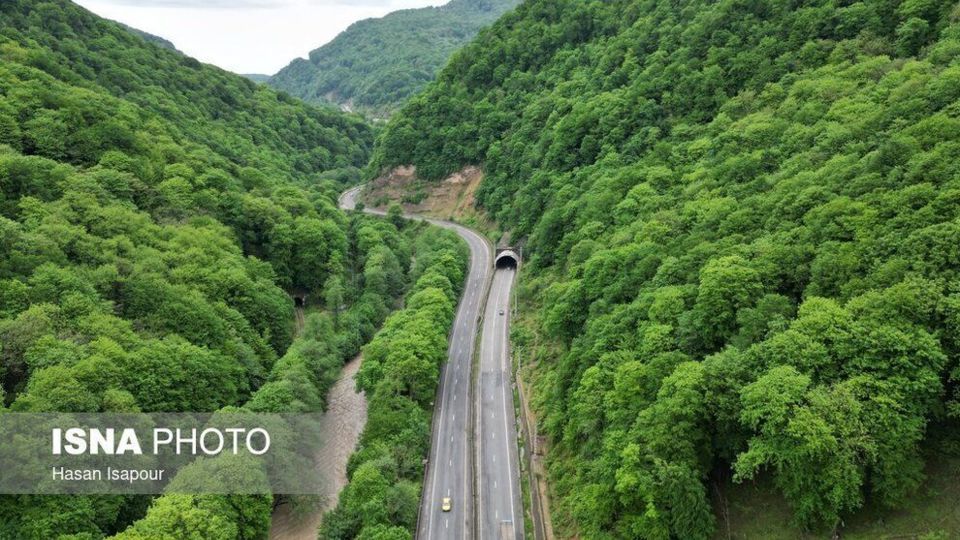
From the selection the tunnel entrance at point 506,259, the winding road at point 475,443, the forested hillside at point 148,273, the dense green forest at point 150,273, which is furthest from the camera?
the tunnel entrance at point 506,259

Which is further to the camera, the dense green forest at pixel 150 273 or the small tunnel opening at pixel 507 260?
the small tunnel opening at pixel 507 260

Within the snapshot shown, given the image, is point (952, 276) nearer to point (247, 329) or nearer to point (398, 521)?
point (398, 521)

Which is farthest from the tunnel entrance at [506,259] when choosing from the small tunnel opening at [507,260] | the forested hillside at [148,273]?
the forested hillside at [148,273]

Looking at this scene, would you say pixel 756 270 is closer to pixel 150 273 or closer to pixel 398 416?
pixel 398 416

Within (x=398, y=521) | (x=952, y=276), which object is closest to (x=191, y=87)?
(x=398, y=521)

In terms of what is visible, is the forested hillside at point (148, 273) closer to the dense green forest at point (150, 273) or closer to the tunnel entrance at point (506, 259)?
the dense green forest at point (150, 273)
